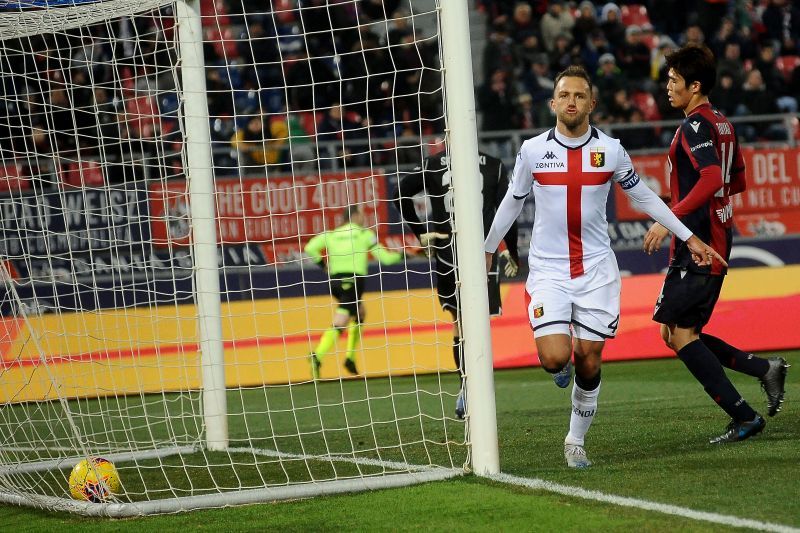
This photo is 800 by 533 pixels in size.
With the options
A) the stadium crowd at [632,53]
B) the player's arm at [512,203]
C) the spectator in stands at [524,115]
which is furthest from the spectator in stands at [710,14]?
the player's arm at [512,203]

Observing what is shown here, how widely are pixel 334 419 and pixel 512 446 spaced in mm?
2487

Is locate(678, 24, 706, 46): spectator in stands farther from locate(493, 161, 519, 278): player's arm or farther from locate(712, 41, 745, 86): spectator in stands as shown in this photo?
locate(493, 161, 519, 278): player's arm

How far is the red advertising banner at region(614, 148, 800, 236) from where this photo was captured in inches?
624

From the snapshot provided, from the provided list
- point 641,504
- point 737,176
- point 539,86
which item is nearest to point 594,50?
point 539,86

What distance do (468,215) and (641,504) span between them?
1.64 metres

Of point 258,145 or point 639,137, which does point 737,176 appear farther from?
point 639,137

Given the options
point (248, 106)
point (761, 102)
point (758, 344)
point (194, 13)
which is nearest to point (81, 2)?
point (194, 13)

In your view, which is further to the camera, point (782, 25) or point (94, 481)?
point (782, 25)

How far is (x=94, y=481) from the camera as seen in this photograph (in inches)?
215

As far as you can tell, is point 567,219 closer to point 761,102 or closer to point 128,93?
point 128,93

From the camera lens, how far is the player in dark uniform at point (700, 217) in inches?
249

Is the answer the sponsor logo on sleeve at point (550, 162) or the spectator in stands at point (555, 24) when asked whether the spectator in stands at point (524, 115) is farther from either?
the sponsor logo on sleeve at point (550, 162)

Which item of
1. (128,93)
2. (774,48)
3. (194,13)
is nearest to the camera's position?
(194,13)

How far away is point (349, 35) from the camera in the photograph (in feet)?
57.9
